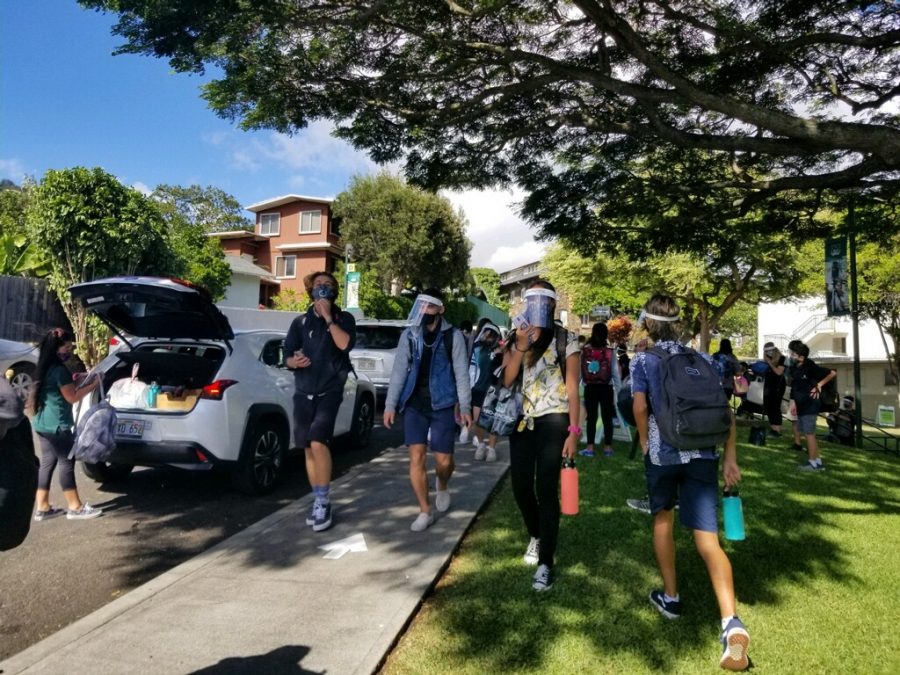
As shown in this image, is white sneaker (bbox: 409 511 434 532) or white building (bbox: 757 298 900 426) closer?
white sneaker (bbox: 409 511 434 532)

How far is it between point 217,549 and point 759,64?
21.5 feet

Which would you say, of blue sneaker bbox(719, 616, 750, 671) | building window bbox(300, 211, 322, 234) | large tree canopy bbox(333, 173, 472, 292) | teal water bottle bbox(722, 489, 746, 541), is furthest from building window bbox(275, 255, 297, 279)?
blue sneaker bbox(719, 616, 750, 671)

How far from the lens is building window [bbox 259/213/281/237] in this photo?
41656 mm

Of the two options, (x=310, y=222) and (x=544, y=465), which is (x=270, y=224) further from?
(x=544, y=465)

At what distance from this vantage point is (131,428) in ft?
17.7

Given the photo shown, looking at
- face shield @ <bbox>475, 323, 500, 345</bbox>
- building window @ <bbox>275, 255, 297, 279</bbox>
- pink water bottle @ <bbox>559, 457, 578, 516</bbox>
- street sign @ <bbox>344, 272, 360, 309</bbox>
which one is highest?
building window @ <bbox>275, 255, 297, 279</bbox>

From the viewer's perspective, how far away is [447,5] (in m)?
5.64

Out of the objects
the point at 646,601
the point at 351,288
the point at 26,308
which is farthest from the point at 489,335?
the point at 26,308

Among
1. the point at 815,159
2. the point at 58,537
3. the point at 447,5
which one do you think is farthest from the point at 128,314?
the point at 815,159

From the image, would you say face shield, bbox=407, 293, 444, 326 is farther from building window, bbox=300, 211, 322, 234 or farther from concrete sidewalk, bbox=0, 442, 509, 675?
building window, bbox=300, 211, 322, 234

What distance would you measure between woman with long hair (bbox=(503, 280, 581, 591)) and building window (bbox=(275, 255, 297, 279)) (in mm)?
38886

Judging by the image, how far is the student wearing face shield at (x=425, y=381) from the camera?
4715mm

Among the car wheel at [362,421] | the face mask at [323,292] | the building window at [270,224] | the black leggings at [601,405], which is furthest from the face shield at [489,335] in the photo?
the building window at [270,224]

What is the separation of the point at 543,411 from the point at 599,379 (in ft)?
14.8
